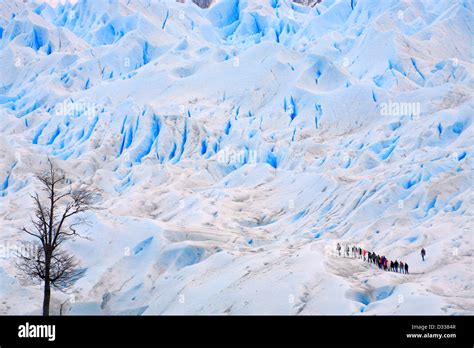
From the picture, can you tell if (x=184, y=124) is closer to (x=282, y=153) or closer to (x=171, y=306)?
(x=282, y=153)

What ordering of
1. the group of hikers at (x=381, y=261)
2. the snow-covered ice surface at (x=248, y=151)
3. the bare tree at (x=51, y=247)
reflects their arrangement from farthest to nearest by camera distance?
1. the snow-covered ice surface at (x=248, y=151)
2. the group of hikers at (x=381, y=261)
3. the bare tree at (x=51, y=247)

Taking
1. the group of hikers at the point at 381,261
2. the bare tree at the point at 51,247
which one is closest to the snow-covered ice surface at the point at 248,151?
the group of hikers at the point at 381,261

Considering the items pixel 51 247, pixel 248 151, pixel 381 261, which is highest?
pixel 248 151

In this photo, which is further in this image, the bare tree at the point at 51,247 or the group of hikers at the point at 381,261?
the group of hikers at the point at 381,261

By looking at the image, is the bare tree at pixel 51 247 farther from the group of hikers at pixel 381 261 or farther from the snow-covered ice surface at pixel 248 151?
the group of hikers at pixel 381 261

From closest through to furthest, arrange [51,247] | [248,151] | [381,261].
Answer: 1. [51,247]
2. [381,261]
3. [248,151]

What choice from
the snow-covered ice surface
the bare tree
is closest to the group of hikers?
the snow-covered ice surface

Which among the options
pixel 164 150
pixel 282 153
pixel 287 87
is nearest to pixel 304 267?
pixel 282 153

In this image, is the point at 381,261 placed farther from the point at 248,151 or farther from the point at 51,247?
the point at 248,151

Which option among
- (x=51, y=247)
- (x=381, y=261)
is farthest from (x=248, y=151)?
(x=51, y=247)
